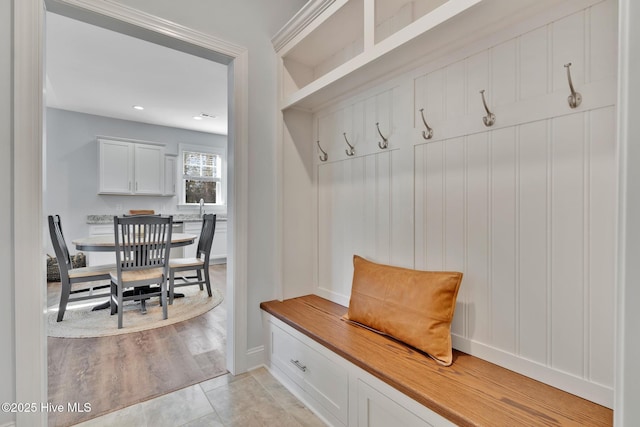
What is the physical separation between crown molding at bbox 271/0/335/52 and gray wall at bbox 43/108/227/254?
4.59m

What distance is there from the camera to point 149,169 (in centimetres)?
547

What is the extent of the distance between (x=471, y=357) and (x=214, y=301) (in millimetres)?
2962

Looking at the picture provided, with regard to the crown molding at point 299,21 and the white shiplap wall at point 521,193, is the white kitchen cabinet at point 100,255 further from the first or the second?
the white shiplap wall at point 521,193

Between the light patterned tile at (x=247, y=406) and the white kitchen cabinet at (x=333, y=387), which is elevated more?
the white kitchen cabinet at (x=333, y=387)

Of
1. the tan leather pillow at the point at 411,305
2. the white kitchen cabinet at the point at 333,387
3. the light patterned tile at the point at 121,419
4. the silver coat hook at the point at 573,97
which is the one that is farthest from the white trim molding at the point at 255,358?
the silver coat hook at the point at 573,97

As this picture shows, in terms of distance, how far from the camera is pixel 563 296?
3.58ft

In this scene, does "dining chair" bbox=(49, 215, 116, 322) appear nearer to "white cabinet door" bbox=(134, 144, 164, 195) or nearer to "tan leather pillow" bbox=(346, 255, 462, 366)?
"white cabinet door" bbox=(134, 144, 164, 195)

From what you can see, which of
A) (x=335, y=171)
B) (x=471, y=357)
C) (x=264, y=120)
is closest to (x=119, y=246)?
(x=264, y=120)

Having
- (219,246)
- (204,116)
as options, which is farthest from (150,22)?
(219,246)

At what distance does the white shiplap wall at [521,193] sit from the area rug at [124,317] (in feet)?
7.89

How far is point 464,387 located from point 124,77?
174 inches

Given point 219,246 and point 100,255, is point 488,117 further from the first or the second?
point 100,255

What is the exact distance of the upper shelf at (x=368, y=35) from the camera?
1137 mm

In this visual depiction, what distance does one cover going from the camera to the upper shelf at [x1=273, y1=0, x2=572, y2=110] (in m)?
1.14
